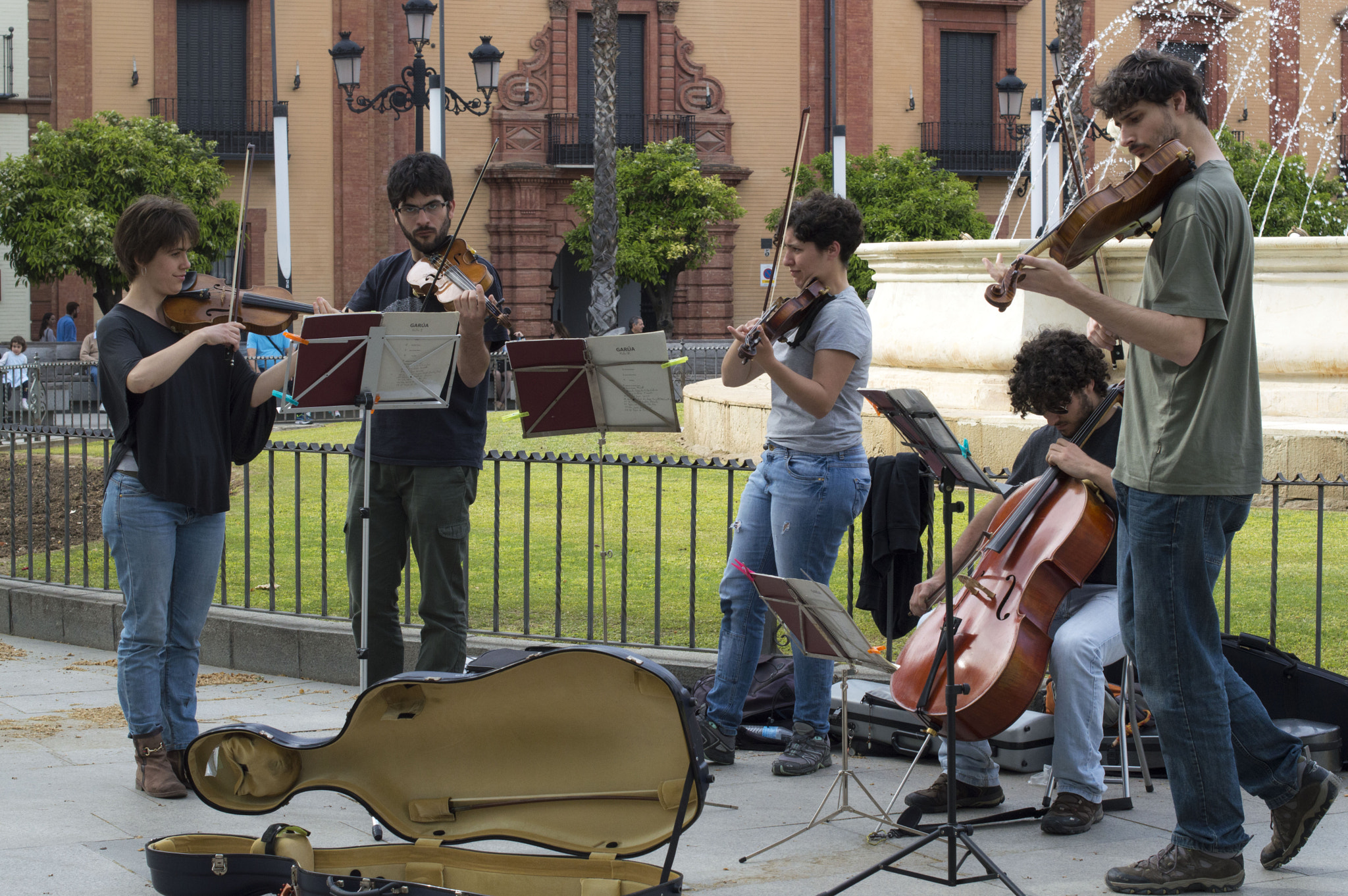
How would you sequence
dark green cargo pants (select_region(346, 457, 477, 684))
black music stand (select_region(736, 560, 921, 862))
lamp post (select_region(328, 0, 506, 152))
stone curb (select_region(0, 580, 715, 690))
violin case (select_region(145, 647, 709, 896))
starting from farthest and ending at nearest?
lamp post (select_region(328, 0, 506, 152)) < stone curb (select_region(0, 580, 715, 690)) < dark green cargo pants (select_region(346, 457, 477, 684)) < black music stand (select_region(736, 560, 921, 862)) < violin case (select_region(145, 647, 709, 896))

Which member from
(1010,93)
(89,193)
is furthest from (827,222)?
(89,193)

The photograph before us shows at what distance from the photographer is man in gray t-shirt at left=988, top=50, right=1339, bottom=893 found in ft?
11.5

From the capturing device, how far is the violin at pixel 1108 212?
3428 mm

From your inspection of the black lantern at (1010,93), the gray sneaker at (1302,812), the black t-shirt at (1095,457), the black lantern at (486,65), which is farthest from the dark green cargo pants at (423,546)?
the black lantern at (1010,93)

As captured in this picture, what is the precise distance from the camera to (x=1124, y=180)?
3.52 m

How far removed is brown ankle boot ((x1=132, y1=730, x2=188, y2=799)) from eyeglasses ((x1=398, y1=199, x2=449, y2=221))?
6.15ft

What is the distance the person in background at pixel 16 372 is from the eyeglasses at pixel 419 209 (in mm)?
7955

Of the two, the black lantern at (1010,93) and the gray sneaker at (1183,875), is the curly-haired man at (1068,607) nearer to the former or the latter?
the gray sneaker at (1183,875)

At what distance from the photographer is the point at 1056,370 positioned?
14.6 feet

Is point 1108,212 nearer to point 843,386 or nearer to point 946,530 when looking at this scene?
point 946,530

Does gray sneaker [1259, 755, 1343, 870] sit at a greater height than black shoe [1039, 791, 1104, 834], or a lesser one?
greater

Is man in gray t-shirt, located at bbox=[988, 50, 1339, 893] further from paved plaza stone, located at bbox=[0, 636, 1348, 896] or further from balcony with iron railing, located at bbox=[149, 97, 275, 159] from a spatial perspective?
balcony with iron railing, located at bbox=[149, 97, 275, 159]

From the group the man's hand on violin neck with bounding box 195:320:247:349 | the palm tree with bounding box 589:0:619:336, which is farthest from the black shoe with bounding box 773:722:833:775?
the palm tree with bounding box 589:0:619:336

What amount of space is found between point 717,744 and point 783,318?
1.51 m
